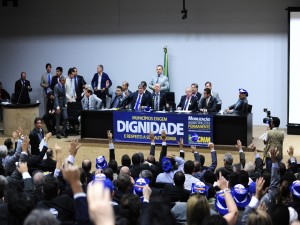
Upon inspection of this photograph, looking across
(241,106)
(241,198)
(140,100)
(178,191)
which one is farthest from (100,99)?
(241,198)

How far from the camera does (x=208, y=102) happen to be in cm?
1625

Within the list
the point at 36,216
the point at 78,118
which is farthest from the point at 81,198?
the point at 78,118

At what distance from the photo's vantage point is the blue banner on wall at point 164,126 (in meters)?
15.7

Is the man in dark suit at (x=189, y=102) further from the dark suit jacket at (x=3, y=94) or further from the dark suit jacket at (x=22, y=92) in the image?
the dark suit jacket at (x=3, y=94)

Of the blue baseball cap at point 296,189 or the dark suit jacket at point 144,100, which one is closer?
the blue baseball cap at point 296,189

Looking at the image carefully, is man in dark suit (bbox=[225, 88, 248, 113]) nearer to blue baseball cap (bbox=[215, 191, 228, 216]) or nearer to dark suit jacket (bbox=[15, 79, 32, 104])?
dark suit jacket (bbox=[15, 79, 32, 104])

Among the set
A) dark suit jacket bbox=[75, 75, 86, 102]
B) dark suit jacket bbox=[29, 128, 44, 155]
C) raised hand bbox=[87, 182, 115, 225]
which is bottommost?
dark suit jacket bbox=[29, 128, 44, 155]

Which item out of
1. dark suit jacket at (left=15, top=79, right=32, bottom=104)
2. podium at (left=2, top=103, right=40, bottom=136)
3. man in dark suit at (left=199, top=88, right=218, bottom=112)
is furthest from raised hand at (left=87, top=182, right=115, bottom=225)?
dark suit jacket at (left=15, top=79, right=32, bottom=104)

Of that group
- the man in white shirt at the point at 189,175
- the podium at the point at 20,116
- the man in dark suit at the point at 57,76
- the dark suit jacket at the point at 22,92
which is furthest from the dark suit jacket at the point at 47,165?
the man in dark suit at the point at 57,76

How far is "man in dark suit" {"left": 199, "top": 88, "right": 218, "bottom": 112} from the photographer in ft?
53.1

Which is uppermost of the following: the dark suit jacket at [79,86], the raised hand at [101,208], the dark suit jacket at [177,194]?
the dark suit jacket at [79,86]

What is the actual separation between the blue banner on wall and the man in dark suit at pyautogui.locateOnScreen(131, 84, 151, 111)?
714 mm

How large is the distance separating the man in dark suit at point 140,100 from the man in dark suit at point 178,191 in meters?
8.53

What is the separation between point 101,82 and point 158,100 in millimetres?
3680
